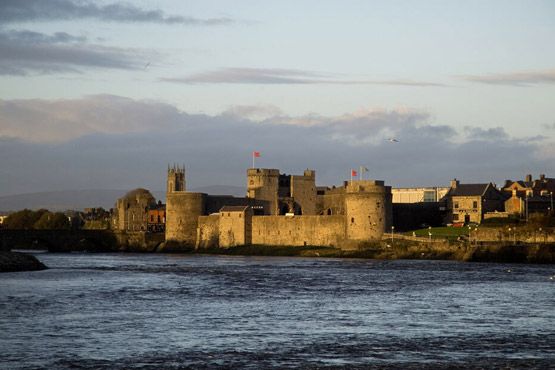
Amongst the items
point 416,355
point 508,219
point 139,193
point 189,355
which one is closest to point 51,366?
point 189,355

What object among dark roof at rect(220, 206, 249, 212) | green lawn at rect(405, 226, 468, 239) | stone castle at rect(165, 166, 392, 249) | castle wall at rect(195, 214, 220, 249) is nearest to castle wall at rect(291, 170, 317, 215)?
stone castle at rect(165, 166, 392, 249)

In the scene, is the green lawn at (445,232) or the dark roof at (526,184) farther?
the dark roof at (526,184)

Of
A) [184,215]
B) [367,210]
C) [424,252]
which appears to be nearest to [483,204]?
[367,210]

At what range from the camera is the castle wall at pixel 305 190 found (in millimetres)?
106562

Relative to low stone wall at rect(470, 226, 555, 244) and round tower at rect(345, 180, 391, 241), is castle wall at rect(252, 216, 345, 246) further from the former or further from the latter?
low stone wall at rect(470, 226, 555, 244)

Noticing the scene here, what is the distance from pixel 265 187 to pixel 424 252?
3409 centimetres

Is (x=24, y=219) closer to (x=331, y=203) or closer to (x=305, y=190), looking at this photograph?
(x=305, y=190)

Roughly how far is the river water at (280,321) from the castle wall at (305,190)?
2036 inches

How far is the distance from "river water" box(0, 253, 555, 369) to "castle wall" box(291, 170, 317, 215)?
170 ft

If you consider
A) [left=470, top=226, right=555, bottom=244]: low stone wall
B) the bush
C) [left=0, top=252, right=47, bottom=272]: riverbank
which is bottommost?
[left=0, top=252, right=47, bottom=272]: riverbank

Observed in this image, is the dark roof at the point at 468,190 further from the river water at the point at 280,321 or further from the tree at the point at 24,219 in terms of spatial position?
the tree at the point at 24,219

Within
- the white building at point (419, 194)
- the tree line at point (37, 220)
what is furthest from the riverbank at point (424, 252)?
the tree line at point (37, 220)

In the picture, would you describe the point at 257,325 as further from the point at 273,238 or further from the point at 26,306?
the point at 273,238

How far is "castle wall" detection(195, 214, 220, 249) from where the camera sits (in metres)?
94.5
